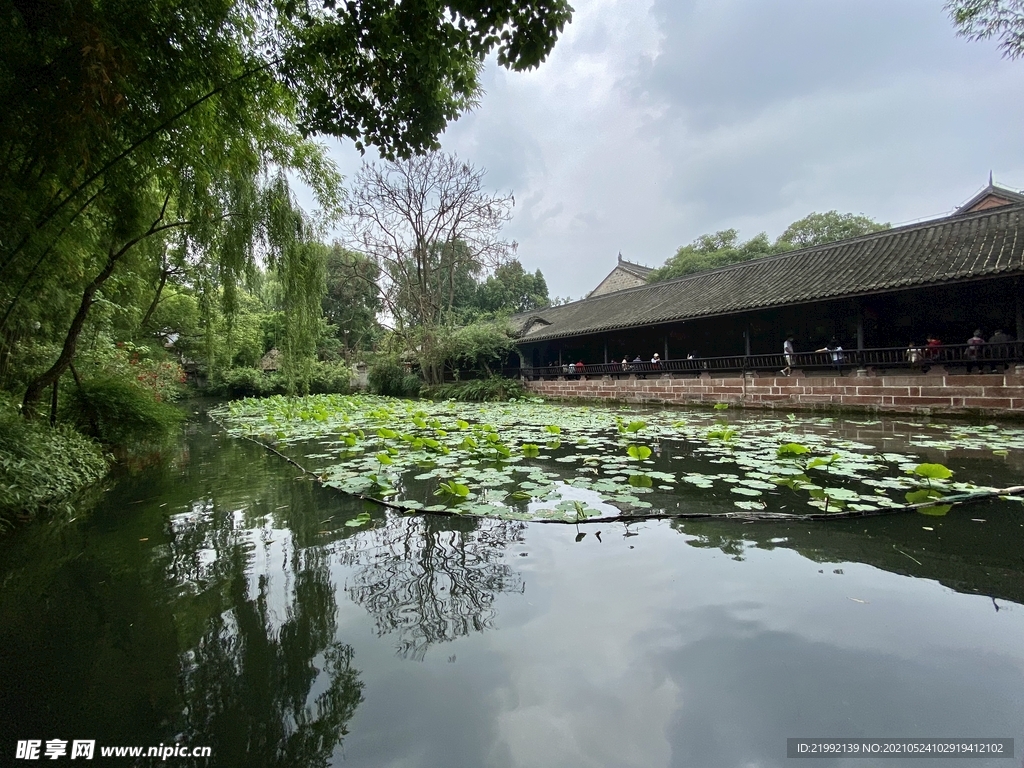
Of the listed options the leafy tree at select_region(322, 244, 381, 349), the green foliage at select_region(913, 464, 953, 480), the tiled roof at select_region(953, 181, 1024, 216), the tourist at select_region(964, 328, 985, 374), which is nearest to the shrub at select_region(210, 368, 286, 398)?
the leafy tree at select_region(322, 244, 381, 349)

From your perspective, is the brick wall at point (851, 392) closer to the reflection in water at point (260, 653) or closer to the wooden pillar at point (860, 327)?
the wooden pillar at point (860, 327)

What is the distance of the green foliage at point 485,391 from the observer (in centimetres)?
1466

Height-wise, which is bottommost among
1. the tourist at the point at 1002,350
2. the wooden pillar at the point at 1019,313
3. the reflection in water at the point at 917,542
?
the reflection in water at the point at 917,542

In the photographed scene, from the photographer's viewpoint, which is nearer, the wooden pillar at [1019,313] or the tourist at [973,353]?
the wooden pillar at [1019,313]

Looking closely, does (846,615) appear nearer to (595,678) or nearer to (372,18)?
(595,678)

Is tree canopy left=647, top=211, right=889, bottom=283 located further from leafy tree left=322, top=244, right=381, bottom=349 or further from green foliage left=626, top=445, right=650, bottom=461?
green foliage left=626, top=445, right=650, bottom=461

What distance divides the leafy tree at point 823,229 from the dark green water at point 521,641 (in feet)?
92.2

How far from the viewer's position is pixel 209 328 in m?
5.09

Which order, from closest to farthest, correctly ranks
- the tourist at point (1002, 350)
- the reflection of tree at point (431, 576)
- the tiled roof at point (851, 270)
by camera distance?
the reflection of tree at point (431, 576)
the tourist at point (1002, 350)
the tiled roof at point (851, 270)

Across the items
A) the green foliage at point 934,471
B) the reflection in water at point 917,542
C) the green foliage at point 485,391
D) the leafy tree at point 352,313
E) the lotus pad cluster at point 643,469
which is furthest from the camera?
the leafy tree at point 352,313

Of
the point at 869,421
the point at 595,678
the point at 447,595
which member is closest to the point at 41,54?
the point at 447,595

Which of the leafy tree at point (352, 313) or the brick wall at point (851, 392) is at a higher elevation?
the leafy tree at point (352, 313)

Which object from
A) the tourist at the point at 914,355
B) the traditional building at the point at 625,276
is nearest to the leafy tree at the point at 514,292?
the traditional building at the point at 625,276

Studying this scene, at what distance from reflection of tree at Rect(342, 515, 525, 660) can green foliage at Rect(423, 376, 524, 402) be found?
11.9 metres
